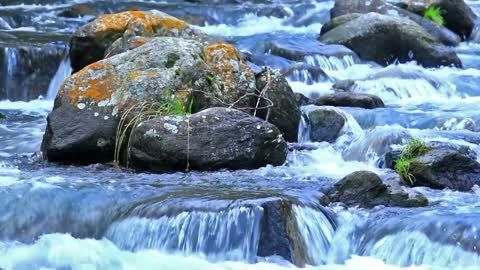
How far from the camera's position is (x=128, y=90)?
7738 millimetres

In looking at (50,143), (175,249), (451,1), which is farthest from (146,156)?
(451,1)

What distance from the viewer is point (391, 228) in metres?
5.46

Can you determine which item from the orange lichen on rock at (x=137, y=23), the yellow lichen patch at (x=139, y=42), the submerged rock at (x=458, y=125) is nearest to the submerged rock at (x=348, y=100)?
the submerged rock at (x=458, y=125)

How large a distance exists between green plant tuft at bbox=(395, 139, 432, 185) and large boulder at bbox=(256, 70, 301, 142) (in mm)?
1577

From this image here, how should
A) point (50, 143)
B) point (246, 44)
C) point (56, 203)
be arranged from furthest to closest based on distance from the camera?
point (246, 44) → point (50, 143) → point (56, 203)

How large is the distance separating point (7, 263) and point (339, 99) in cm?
563

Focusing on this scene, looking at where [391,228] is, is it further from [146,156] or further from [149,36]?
[149,36]

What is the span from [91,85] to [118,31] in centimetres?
227

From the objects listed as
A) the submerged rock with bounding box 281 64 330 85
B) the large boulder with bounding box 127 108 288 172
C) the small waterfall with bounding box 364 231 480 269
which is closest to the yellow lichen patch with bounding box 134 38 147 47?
the large boulder with bounding box 127 108 288 172

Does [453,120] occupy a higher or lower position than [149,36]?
lower

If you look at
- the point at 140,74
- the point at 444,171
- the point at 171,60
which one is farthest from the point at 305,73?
the point at 444,171

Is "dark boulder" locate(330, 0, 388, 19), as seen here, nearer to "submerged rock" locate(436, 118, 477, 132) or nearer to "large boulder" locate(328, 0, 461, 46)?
"large boulder" locate(328, 0, 461, 46)

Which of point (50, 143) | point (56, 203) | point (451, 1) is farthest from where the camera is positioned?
point (451, 1)

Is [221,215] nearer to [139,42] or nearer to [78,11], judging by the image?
[139,42]
